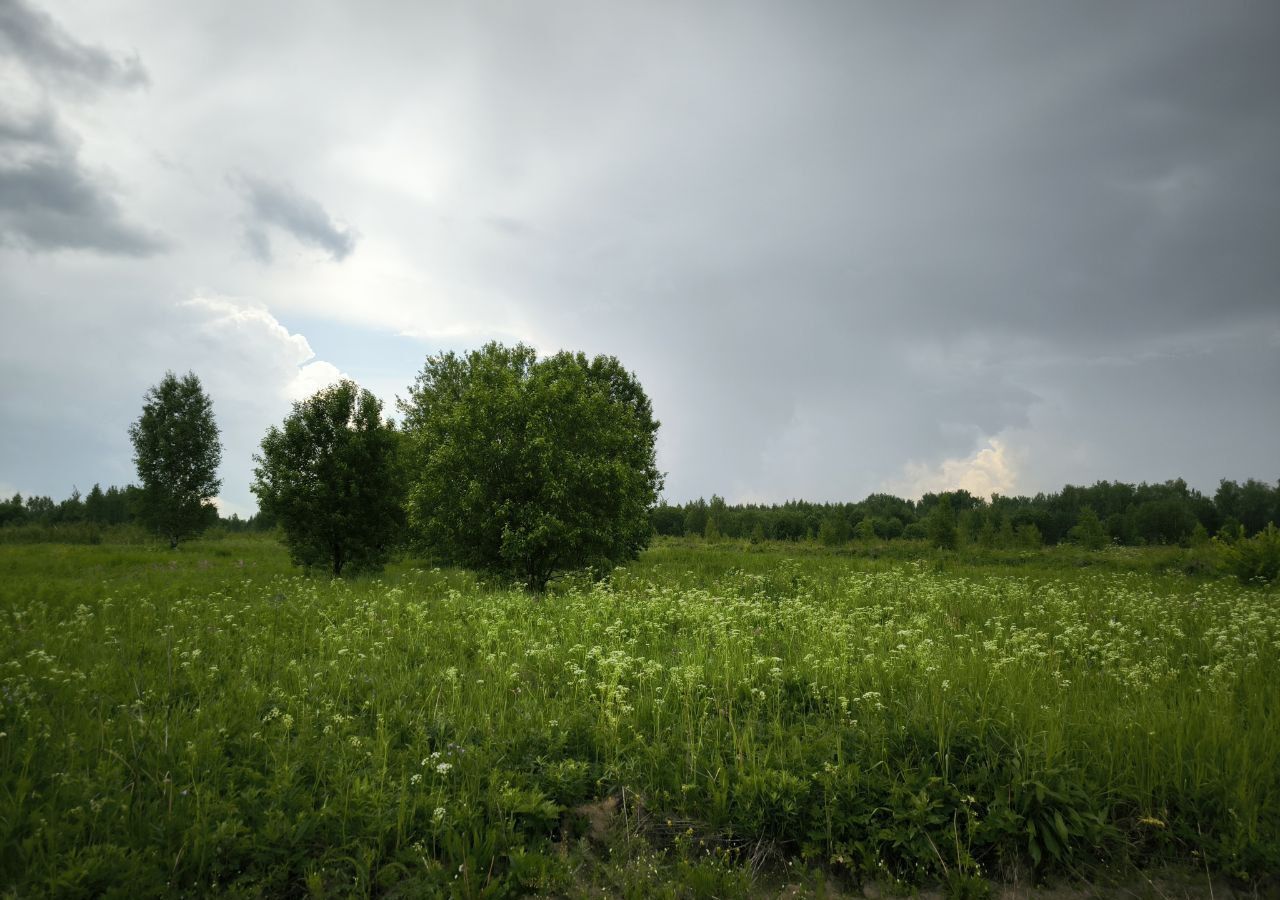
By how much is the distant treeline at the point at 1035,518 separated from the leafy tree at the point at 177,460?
133 feet

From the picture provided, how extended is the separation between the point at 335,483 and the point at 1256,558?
36.5 m

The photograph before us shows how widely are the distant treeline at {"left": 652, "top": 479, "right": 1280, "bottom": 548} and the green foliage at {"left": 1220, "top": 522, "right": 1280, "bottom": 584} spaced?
32.5m

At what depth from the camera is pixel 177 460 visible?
4356 centimetres

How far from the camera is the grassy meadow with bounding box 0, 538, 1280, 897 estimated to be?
3863mm

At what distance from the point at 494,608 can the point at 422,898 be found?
699 cm

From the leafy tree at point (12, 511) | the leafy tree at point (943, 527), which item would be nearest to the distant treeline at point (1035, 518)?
the leafy tree at point (943, 527)

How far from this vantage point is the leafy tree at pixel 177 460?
42281 millimetres

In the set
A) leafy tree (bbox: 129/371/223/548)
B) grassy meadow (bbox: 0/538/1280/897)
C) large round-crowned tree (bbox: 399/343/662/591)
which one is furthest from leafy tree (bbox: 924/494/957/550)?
leafy tree (bbox: 129/371/223/548)

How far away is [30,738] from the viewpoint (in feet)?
15.7

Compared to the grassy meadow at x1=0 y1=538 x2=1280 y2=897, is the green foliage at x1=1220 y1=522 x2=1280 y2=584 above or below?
above

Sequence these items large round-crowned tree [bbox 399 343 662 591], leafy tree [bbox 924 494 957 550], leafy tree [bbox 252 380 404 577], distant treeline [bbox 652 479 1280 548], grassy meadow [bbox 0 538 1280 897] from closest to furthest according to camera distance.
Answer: grassy meadow [bbox 0 538 1280 897], large round-crowned tree [bbox 399 343 662 591], leafy tree [bbox 252 380 404 577], leafy tree [bbox 924 494 957 550], distant treeline [bbox 652 479 1280 548]

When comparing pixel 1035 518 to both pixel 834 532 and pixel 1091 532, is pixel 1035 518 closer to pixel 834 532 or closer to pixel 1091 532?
pixel 1091 532

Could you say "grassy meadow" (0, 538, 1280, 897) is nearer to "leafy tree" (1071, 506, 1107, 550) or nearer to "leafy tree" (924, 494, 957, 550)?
"leafy tree" (924, 494, 957, 550)

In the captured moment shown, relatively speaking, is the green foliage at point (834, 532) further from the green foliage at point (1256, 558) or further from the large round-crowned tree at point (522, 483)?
the large round-crowned tree at point (522, 483)
